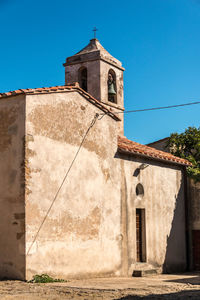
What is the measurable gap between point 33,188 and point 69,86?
3.75m

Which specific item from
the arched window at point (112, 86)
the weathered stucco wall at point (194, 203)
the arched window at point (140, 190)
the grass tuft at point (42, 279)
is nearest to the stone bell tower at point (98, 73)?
the arched window at point (112, 86)

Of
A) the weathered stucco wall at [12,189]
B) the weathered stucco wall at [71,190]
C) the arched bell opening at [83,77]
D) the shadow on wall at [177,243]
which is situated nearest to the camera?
the weathered stucco wall at [12,189]

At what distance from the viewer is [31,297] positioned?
9.15 m

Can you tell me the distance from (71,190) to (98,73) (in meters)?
7.92

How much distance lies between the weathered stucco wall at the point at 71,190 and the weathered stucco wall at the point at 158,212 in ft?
2.29

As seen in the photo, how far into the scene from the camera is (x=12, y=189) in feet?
39.8

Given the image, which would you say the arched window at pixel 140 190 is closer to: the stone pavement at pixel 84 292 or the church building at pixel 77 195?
the church building at pixel 77 195

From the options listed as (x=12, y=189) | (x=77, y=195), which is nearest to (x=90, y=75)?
(x=77, y=195)

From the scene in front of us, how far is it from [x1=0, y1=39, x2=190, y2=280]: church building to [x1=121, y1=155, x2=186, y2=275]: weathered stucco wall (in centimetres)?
4

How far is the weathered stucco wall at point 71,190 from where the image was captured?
12.2 metres

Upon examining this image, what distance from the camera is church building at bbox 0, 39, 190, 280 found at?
1205 centimetres

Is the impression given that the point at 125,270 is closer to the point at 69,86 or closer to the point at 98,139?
the point at 98,139

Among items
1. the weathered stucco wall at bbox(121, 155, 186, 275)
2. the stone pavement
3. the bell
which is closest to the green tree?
the weathered stucco wall at bbox(121, 155, 186, 275)

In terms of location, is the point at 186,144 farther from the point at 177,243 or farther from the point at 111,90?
the point at 177,243
